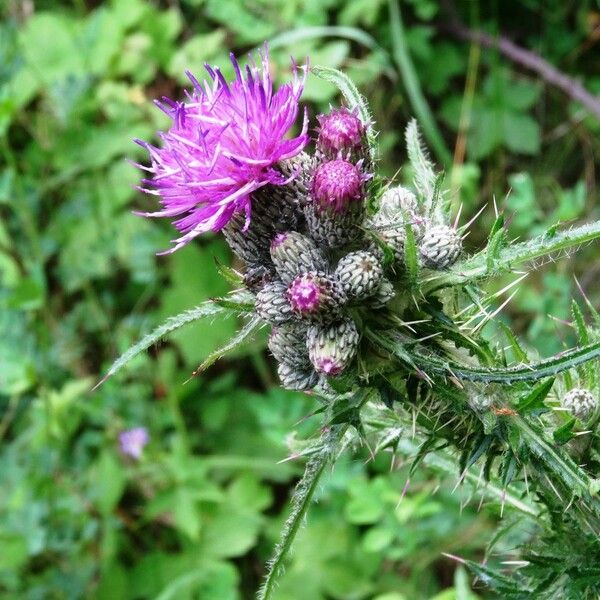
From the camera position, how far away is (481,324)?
1.75 metres

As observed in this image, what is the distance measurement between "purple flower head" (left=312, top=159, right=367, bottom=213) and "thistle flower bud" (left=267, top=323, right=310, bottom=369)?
29 centimetres

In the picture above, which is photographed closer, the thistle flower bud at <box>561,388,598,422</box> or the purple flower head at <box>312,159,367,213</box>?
the purple flower head at <box>312,159,367,213</box>

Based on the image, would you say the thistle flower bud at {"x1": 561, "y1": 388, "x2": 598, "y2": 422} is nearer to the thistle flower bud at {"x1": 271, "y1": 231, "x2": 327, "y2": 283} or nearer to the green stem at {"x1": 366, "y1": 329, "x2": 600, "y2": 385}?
the green stem at {"x1": 366, "y1": 329, "x2": 600, "y2": 385}

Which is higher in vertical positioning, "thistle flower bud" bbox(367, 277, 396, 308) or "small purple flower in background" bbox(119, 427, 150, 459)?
"thistle flower bud" bbox(367, 277, 396, 308)

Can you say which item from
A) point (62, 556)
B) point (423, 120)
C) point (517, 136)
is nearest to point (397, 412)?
point (62, 556)

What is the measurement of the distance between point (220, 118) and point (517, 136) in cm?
353

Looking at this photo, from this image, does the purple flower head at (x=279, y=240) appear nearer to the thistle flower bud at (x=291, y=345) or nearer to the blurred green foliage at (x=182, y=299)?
the thistle flower bud at (x=291, y=345)

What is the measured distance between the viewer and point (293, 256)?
160 centimetres

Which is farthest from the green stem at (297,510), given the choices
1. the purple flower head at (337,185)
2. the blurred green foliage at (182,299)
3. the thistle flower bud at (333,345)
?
the blurred green foliage at (182,299)

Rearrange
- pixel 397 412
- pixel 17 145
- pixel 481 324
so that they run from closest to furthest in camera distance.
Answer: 1. pixel 481 324
2. pixel 397 412
3. pixel 17 145

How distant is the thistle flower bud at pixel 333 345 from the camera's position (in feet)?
5.02

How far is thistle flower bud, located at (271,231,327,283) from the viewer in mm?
1598

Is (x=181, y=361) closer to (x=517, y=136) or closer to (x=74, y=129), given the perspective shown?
(x=74, y=129)

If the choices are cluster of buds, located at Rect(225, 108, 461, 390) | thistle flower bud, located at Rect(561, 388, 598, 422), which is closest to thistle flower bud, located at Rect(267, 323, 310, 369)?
cluster of buds, located at Rect(225, 108, 461, 390)
